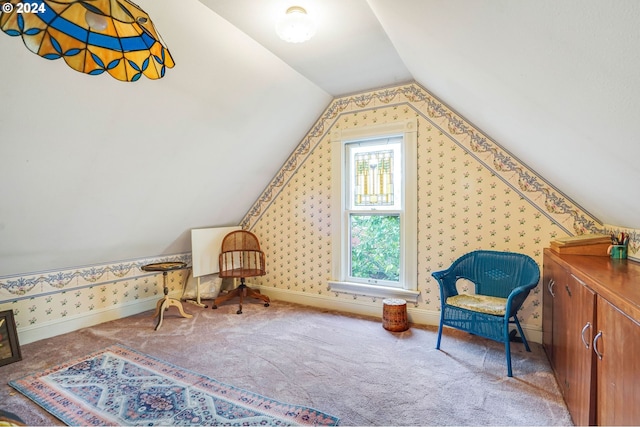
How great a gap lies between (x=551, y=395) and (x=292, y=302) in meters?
2.80

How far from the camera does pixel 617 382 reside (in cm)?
118

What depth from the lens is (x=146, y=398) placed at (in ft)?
6.73

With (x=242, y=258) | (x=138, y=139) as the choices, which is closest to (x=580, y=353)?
(x=138, y=139)

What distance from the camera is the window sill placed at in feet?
11.2

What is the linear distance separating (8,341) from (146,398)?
1.50 metres

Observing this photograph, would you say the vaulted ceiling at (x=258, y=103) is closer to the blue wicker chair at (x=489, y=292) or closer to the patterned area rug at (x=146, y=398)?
the blue wicker chair at (x=489, y=292)

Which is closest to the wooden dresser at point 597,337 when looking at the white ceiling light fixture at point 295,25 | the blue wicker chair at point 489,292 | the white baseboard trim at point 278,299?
the blue wicker chair at point 489,292

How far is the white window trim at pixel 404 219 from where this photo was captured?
3.41m

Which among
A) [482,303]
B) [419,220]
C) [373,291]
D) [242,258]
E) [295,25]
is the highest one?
[295,25]

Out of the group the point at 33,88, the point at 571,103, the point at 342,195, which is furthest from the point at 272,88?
the point at 571,103

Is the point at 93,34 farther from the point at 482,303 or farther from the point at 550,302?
the point at 550,302

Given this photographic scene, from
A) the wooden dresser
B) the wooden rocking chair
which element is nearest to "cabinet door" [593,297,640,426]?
the wooden dresser

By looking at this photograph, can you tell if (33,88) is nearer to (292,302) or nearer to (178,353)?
(178,353)

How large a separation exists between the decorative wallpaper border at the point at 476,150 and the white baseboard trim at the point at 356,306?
1005mm
